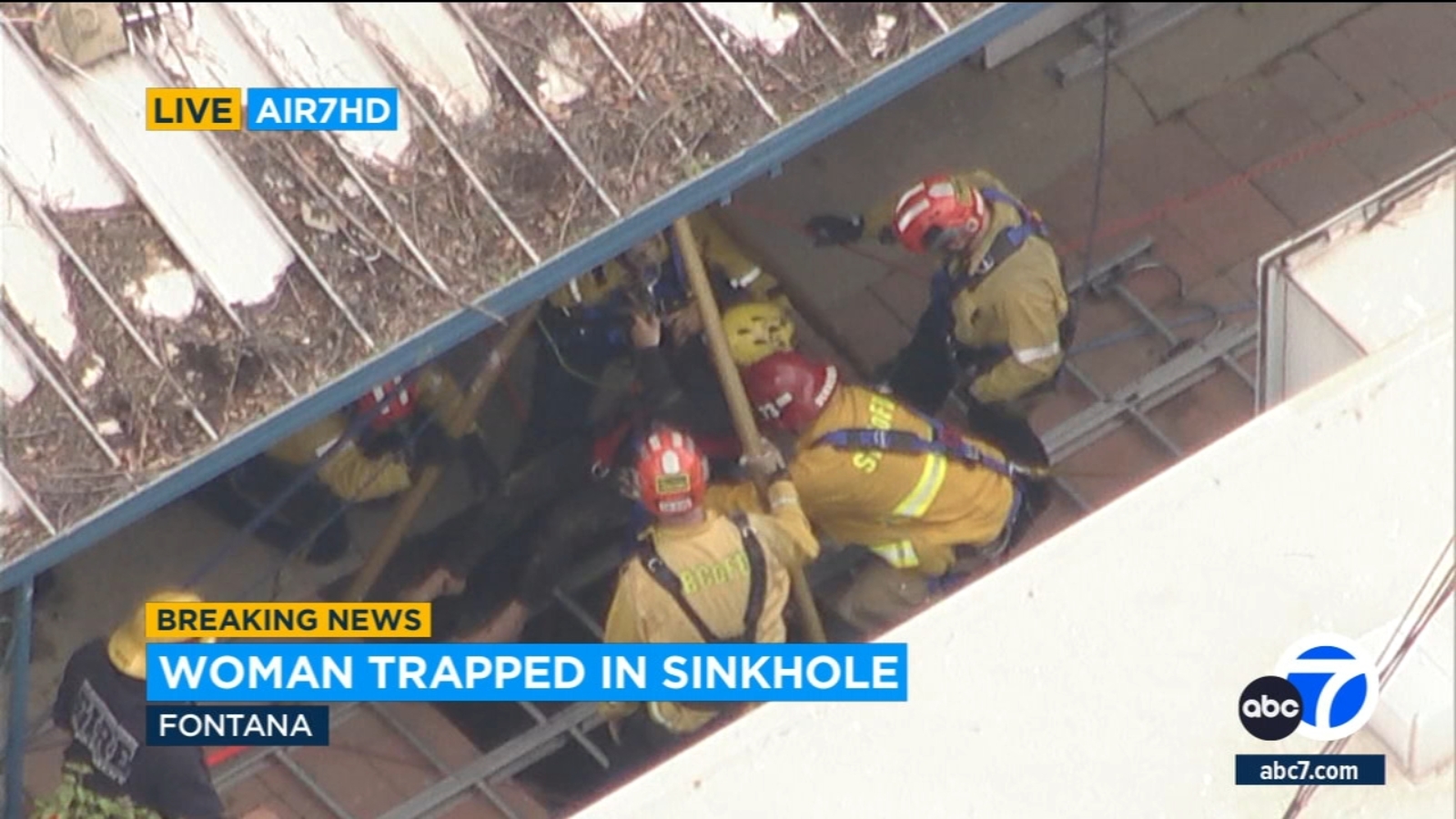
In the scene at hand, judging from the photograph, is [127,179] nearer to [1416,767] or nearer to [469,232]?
[469,232]

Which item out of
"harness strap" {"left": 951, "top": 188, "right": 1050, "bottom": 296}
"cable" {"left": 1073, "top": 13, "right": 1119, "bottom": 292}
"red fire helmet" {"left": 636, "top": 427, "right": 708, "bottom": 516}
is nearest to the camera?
"red fire helmet" {"left": 636, "top": 427, "right": 708, "bottom": 516}

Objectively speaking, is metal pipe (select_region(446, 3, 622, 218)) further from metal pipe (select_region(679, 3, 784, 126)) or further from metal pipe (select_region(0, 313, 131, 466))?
metal pipe (select_region(0, 313, 131, 466))

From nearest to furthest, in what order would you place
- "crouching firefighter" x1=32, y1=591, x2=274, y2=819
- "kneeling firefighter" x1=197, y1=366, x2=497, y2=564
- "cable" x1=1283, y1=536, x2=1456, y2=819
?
1. "cable" x1=1283, y1=536, x2=1456, y2=819
2. "crouching firefighter" x1=32, y1=591, x2=274, y2=819
3. "kneeling firefighter" x1=197, y1=366, x2=497, y2=564

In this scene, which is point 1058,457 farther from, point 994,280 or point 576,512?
point 576,512

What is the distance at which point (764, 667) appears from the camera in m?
12.3

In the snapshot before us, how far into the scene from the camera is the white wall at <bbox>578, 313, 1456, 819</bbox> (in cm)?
1076

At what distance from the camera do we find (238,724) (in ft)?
42.0

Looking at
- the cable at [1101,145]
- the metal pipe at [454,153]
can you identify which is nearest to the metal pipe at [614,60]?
the metal pipe at [454,153]

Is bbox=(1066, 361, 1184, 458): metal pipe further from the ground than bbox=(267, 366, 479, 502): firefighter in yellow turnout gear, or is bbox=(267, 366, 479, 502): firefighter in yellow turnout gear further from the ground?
bbox=(1066, 361, 1184, 458): metal pipe

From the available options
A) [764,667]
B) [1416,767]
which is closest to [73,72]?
[764,667]

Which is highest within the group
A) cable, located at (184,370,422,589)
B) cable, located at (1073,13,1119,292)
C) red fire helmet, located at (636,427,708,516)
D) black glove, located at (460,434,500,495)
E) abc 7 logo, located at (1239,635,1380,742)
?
cable, located at (1073,13,1119,292)

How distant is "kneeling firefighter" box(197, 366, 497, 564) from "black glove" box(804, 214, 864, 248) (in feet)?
6.04

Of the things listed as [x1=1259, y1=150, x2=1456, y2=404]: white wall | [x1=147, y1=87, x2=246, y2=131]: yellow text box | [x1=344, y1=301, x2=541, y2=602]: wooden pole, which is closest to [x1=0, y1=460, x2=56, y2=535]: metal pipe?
[x1=147, y1=87, x2=246, y2=131]: yellow text box

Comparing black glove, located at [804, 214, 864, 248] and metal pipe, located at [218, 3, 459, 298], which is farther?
black glove, located at [804, 214, 864, 248]
